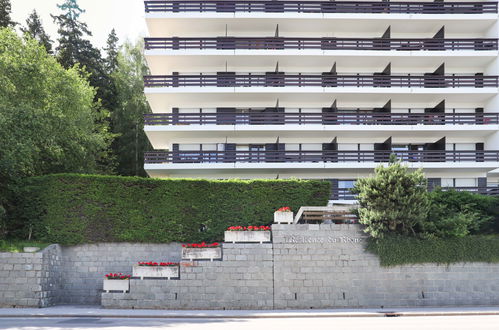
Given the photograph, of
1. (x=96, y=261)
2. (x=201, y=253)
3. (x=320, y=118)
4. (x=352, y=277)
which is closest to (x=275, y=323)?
(x=201, y=253)

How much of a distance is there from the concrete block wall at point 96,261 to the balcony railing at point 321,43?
53.3 feet

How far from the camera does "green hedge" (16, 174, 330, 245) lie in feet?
76.7

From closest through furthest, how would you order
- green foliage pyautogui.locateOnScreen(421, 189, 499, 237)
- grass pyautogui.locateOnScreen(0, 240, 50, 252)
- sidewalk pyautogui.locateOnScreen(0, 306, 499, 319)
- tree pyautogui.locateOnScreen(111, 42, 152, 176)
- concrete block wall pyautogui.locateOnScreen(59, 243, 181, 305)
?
sidewalk pyautogui.locateOnScreen(0, 306, 499, 319) → grass pyautogui.locateOnScreen(0, 240, 50, 252) → green foliage pyautogui.locateOnScreen(421, 189, 499, 237) → concrete block wall pyautogui.locateOnScreen(59, 243, 181, 305) → tree pyautogui.locateOnScreen(111, 42, 152, 176)

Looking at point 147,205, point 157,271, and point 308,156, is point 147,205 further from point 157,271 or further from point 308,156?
point 308,156

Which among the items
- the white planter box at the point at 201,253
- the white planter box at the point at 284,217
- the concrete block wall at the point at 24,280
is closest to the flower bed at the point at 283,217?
the white planter box at the point at 284,217

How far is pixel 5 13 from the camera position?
41750 mm

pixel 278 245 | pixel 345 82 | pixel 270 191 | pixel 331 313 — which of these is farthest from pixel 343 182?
pixel 331 313

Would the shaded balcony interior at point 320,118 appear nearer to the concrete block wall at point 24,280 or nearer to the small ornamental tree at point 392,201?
the small ornamental tree at point 392,201

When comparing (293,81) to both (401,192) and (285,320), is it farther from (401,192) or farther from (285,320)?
(285,320)

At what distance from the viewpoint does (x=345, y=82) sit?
34.4 meters

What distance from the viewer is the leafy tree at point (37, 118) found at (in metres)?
23.5

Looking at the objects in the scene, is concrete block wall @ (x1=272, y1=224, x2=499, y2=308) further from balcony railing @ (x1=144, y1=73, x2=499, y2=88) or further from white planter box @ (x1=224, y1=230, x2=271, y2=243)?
balcony railing @ (x1=144, y1=73, x2=499, y2=88)

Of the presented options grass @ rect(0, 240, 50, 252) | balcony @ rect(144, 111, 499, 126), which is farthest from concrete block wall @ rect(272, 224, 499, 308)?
balcony @ rect(144, 111, 499, 126)

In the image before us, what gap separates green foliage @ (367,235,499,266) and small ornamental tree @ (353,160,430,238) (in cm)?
55
